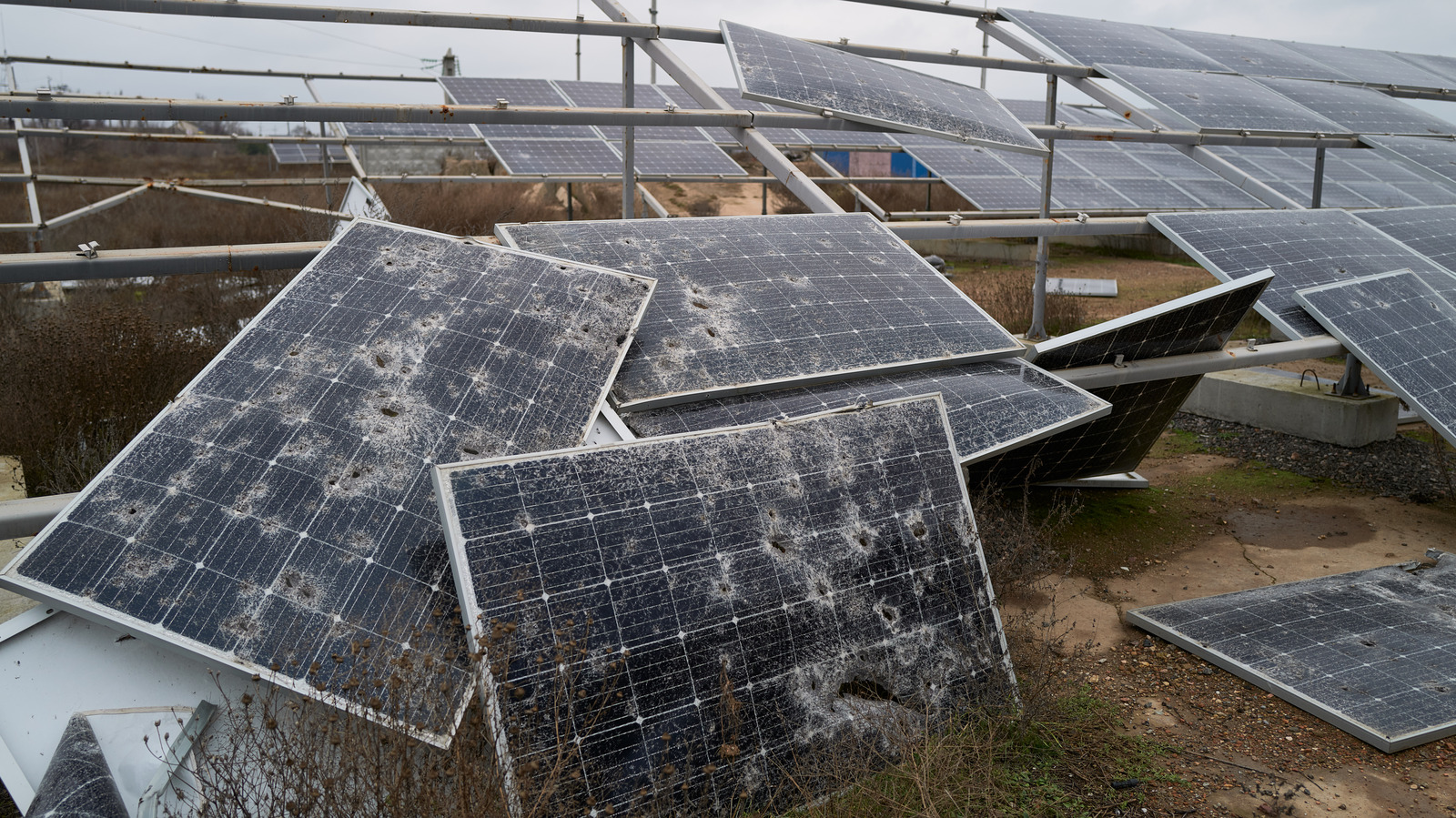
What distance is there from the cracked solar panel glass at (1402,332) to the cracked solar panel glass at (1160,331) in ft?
3.13

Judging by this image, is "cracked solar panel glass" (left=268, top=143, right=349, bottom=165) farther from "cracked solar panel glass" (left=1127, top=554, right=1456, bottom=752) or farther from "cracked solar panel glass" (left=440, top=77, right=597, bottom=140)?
"cracked solar panel glass" (left=1127, top=554, right=1456, bottom=752)

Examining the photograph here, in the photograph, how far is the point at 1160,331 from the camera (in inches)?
250

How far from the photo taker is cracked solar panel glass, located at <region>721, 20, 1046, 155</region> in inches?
242

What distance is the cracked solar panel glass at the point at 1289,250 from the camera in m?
7.32

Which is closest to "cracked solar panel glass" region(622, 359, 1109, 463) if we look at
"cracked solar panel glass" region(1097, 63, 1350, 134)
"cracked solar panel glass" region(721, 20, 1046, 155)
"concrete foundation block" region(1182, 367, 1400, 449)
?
"cracked solar panel glass" region(721, 20, 1046, 155)

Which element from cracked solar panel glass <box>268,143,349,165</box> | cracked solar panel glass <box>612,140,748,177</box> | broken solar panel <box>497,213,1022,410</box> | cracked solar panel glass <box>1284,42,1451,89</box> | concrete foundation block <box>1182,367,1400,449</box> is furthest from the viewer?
cracked solar panel glass <box>268,143,349,165</box>

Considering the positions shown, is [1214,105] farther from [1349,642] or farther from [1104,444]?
[1349,642]

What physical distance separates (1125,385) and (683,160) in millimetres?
9183

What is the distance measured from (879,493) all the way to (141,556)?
274cm

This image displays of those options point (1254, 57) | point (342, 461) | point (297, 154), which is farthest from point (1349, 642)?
point (297, 154)

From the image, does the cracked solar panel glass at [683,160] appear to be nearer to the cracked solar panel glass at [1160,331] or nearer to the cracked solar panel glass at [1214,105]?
the cracked solar panel glass at [1214,105]

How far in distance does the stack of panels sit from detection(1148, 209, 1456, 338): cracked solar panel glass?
0.70 metres

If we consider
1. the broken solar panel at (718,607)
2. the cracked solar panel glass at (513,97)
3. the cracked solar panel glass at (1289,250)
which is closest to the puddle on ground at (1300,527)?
the cracked solar panel glass at (1289,250)

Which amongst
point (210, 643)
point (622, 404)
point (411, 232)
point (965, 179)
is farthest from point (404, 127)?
point (210, 643)
